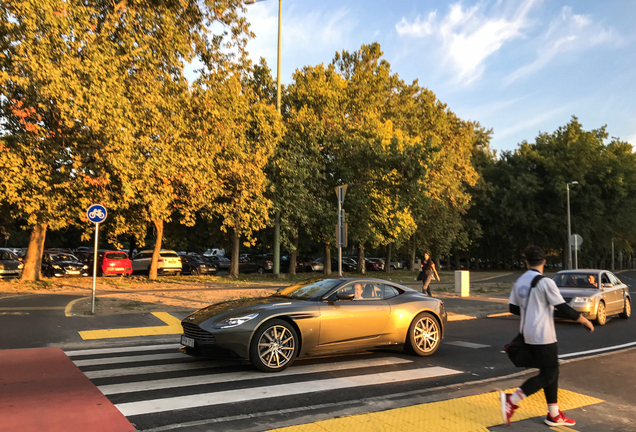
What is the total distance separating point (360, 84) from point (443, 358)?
26.7 meters

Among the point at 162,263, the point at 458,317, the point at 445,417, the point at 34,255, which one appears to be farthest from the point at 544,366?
the point at 162,263

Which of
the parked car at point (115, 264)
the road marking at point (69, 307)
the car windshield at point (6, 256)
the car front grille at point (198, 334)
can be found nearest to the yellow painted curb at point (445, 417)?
the car front grille at point (198, 334)

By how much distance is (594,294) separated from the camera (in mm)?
12250

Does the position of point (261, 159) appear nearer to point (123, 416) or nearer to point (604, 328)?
point (604, 328)

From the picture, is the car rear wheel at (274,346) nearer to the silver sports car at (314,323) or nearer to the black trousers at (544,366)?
the silver sports car at (314,323)

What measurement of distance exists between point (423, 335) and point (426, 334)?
65 millimetres

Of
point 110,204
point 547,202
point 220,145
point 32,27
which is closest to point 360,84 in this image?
point 220,145

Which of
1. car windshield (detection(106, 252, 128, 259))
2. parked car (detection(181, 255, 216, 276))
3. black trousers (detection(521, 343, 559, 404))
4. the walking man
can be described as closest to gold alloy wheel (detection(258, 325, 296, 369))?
the walking man

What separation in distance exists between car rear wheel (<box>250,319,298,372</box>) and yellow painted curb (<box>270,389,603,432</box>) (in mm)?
2020

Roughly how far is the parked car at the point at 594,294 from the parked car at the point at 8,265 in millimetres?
24862

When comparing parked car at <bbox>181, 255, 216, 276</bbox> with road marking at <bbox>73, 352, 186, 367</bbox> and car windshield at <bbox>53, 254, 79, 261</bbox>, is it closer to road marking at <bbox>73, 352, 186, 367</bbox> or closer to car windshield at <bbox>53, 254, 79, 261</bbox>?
car windshield at <bbox>53, 254, 79, 261</bbox>

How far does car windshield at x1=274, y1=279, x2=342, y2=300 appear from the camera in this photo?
7.58 metres

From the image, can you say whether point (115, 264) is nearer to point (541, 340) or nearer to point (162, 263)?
point (162, 263)

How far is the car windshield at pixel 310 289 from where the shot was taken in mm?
7578
